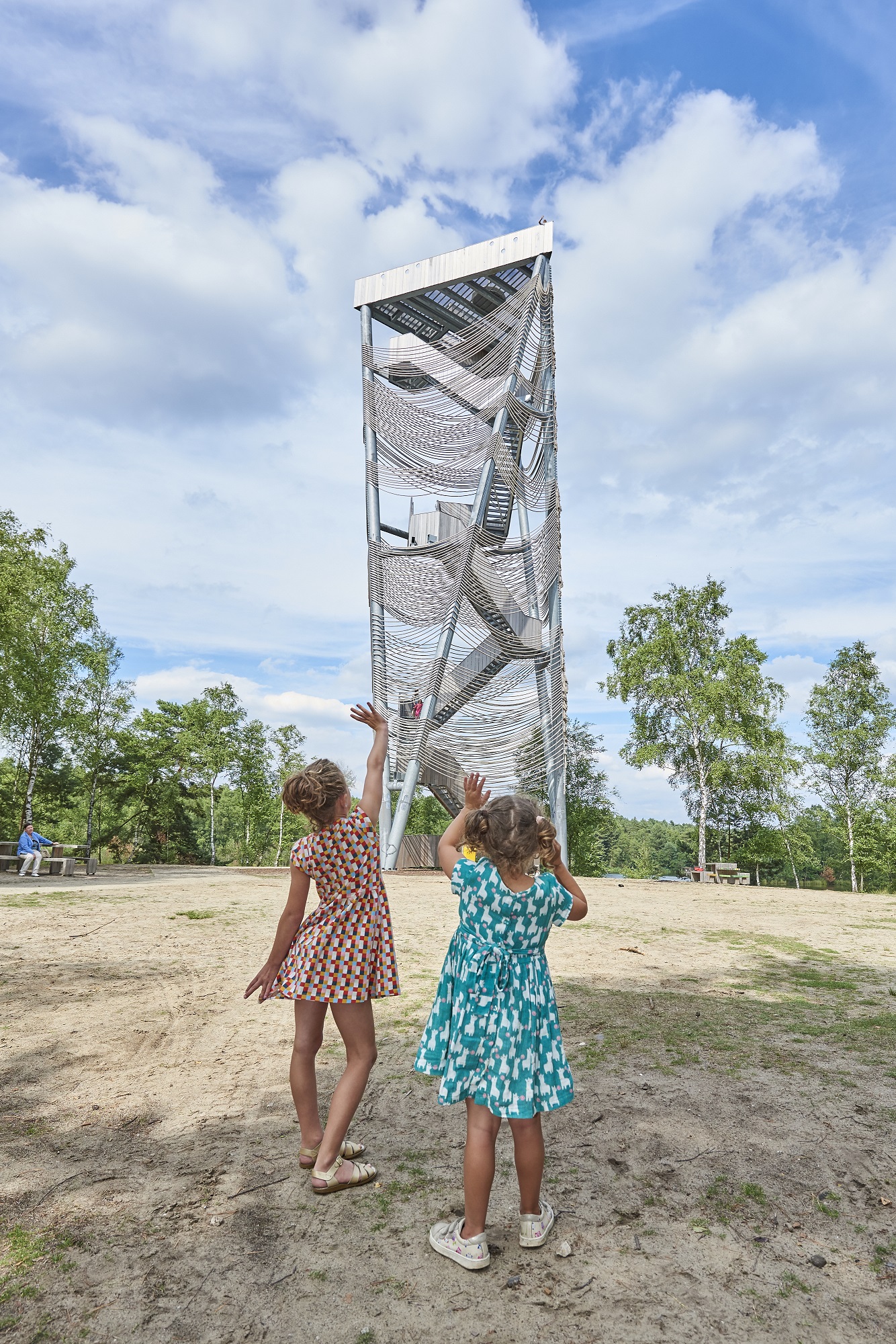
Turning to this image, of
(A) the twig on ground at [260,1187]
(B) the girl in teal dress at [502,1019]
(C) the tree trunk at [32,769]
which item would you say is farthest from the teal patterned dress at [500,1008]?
(C) the tree trunk at [32,769]

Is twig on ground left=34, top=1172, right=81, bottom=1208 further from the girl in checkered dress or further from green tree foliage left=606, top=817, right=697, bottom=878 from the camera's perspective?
green tree foliage left=606, top=817, right=697, bottom=878

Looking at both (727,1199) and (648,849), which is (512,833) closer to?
(727,1199)

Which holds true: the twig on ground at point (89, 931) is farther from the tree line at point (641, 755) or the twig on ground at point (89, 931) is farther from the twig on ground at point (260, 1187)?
the tree line at point (641, 755)

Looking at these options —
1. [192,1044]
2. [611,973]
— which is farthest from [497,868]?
[611,973]

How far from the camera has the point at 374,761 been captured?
10.5ft

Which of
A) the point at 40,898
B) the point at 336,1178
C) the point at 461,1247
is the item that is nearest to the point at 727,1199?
the point at 461,1247

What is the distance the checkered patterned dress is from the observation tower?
13.7m

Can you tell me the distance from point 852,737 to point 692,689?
24.3ft

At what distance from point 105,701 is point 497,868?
28529 mm

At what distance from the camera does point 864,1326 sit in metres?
2.13

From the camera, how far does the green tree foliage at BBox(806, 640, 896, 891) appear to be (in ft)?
104

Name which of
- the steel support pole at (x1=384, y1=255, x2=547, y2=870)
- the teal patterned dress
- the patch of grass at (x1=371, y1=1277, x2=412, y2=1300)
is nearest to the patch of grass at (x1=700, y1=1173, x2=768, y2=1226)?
the teal patterned dress

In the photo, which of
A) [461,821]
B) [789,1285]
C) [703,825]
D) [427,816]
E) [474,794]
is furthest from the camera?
[427,816]

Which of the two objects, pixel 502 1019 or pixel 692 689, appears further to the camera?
pixel 692 689
